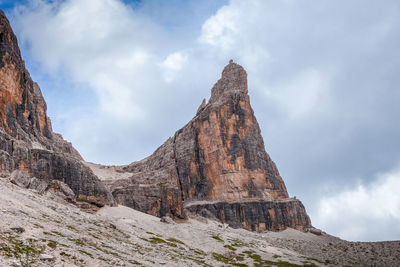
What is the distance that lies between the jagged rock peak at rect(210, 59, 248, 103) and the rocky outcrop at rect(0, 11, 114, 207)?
245ft

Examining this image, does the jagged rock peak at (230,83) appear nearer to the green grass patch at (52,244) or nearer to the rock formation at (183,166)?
the rock formation at (183,166)

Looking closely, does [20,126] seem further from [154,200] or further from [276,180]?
[276,180]

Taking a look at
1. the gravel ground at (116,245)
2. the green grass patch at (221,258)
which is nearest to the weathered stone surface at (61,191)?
the gravel ground at (116,245)

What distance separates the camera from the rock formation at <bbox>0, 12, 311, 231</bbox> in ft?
263

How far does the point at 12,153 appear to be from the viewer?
249ft

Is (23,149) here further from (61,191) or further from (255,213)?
(255,213)

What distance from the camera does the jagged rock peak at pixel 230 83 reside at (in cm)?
15509

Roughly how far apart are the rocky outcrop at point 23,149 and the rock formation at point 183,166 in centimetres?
21

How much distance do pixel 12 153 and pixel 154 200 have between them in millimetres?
38840

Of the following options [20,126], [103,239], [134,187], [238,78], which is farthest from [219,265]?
[238,78]

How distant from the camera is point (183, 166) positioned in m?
151

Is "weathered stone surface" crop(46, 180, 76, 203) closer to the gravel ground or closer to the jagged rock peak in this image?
the gravel ground

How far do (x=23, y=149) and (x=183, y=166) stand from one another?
80165 mm

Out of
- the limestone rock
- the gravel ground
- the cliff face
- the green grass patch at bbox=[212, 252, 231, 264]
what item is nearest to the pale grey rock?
the gravel ground
